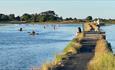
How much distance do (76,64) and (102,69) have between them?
14.6 ft

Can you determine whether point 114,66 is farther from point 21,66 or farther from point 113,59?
point 21,66

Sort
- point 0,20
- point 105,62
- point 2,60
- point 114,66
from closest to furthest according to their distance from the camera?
point 114,66, point 105,62, point 2,60, point 0,20

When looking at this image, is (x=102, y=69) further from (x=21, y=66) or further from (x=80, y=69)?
(x=21, y=66)

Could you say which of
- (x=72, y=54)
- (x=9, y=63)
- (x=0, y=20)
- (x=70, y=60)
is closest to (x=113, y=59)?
(x=70, y=60)

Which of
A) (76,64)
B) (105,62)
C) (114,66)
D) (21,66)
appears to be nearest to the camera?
(114,66)

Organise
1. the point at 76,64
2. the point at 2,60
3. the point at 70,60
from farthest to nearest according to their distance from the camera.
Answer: the point at 2,60 → the point at 70,60 → the point at 76,64

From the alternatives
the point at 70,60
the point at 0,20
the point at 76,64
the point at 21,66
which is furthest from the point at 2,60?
the point at 0,20

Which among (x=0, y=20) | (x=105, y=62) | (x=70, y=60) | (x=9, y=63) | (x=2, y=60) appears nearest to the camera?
(x=105, y=62)

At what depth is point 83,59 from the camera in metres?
28.6

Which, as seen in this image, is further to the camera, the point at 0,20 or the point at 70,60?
the point at 0,20

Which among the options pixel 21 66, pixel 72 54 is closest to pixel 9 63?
pixel 21 66

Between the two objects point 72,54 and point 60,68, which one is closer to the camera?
point 60,68

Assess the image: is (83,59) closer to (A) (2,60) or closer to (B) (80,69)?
(B) (80,69)

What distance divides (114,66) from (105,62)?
5.04 ft
